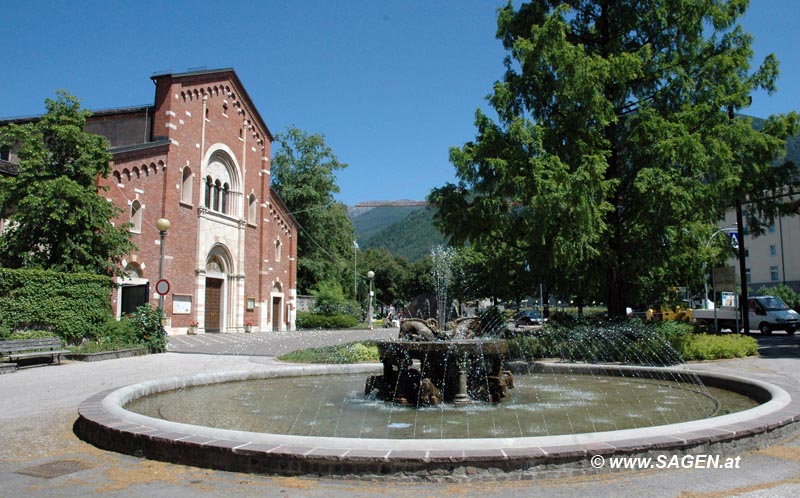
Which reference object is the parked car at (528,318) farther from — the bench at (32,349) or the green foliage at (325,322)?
the bench at (32,349)

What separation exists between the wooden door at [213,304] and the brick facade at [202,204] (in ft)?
0.22

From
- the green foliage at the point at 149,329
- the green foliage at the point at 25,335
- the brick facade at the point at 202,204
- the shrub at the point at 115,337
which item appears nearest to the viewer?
the green foliage at the point at 25,335

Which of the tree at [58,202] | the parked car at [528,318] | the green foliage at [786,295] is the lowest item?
the parked car at [528,318]

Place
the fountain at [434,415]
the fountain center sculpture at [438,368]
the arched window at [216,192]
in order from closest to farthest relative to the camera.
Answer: the fountain at [434,415], the fountain center sculpture at [438,368], the arched window at [216,192]

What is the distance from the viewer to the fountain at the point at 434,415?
197 inches

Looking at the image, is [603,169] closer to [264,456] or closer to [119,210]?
[264,456]

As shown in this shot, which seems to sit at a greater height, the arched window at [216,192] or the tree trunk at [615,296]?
the arched window at [216,192]

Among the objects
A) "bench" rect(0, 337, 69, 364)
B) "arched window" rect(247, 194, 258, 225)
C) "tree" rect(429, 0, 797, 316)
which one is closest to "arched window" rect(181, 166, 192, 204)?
"arched window" rect(247, 194, 258, 225)

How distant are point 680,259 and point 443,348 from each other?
12160 mm

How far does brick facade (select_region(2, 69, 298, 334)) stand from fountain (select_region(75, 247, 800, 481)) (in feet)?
66.8

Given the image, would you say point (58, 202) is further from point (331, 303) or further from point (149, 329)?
point (331, 303)

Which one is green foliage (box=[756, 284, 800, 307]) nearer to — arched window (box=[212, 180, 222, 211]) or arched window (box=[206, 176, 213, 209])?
arched window (box=[212, 180, 222, 211])

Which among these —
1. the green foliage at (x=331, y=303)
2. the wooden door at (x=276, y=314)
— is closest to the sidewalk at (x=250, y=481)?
the wooden door at (x=276, y=314)

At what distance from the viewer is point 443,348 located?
9133 mm
